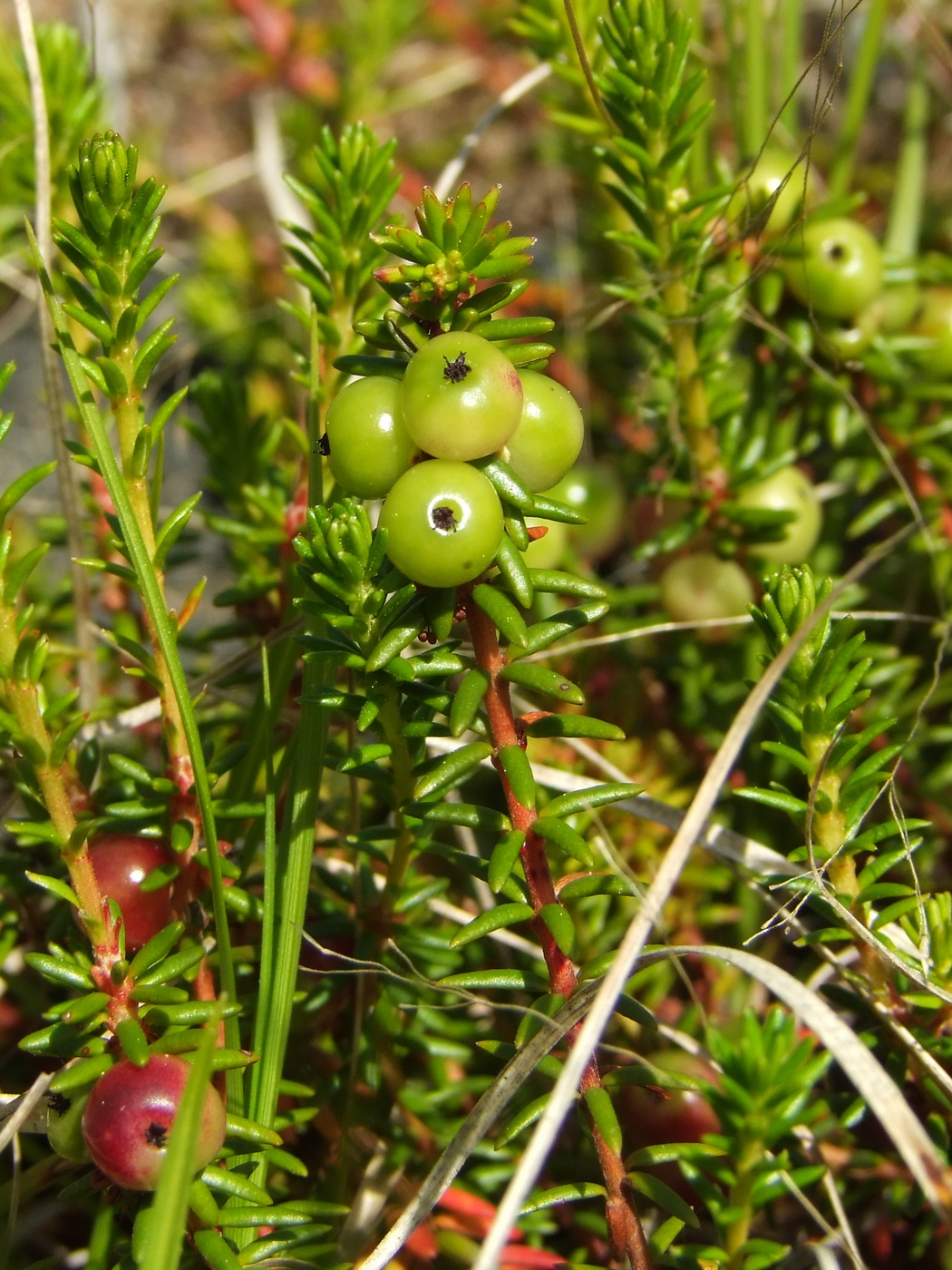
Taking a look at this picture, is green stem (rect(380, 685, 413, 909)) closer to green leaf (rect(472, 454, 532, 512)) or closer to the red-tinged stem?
the red-tinged stem

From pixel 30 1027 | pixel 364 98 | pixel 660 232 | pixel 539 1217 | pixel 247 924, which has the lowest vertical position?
pixel 539 1217

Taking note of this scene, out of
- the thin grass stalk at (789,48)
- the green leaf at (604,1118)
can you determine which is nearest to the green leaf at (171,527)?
the green leaf at (604,1118)

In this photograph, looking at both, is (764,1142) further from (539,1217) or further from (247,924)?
(247,924)

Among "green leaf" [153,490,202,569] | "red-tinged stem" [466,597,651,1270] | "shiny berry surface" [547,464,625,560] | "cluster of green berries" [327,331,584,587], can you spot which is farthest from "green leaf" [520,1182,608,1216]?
"shiny berry surface" [547,464,625,560]

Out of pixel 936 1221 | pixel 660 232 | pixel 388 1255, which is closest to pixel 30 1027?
pixel 388 1255

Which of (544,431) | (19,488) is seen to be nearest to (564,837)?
(544,431)

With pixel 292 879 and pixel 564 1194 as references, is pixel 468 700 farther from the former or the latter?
pixel 564 1194
